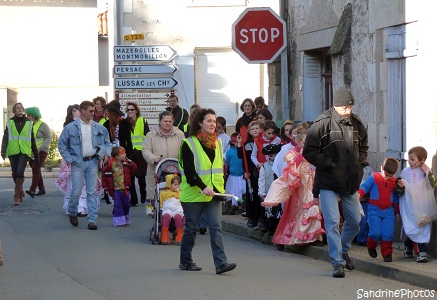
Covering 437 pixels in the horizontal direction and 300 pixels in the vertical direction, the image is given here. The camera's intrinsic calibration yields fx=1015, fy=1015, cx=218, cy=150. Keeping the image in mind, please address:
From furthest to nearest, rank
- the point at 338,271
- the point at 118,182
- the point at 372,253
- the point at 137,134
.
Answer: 1. the point at 137,134
2. the point at 118,182
3. the point at 372,253
4. the point at 338,271

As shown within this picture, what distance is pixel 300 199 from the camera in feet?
40.6

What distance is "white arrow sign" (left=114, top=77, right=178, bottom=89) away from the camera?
2427cm

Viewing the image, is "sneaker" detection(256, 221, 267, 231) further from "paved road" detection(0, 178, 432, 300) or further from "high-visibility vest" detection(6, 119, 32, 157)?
"high-visibility vest" detection(6, 119, 32, 157)

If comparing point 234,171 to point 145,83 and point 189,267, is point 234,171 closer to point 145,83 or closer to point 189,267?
point 189,267

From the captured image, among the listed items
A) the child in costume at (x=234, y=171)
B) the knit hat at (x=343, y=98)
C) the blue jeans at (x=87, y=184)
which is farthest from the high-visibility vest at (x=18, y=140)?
the knit hat at (x=343, y=98)

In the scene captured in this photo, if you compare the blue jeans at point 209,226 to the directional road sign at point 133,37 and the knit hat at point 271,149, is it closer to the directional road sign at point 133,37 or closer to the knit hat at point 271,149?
the knit hat at point 271,149

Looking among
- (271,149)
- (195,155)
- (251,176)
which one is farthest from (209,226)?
(251,176)

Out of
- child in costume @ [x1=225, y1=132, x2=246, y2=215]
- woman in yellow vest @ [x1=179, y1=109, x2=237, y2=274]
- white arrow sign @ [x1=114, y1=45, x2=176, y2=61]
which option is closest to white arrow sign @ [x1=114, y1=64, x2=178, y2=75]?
white arrow sign @ [x1=114, y1=45, x2=176, y2=61]

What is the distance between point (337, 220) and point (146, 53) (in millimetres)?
14848

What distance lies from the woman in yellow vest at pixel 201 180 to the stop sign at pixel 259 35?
5.24 m

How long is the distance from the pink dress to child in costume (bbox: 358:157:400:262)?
116 cm

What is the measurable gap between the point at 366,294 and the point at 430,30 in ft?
13.6

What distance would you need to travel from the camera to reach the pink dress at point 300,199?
1223 centimetres

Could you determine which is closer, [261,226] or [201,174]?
[201,174]
